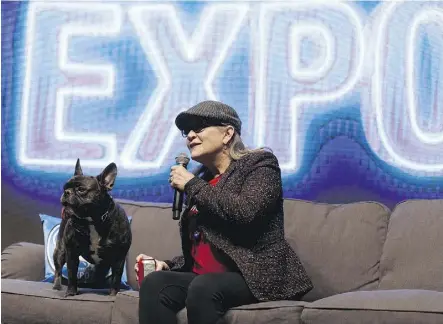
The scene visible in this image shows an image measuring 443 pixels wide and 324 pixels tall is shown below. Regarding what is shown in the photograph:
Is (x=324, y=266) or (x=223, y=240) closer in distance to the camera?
(x=223, y=240)

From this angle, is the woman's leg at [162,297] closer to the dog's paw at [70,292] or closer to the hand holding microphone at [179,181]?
the hand holding microphone at [179,181]

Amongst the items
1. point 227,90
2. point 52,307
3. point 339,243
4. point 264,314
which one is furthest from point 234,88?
point 264,314

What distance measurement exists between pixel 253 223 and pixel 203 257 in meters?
0.24

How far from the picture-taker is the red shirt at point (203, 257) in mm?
2887

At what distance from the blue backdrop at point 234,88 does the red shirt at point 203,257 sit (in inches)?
48.8

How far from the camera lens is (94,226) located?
10.7 ft

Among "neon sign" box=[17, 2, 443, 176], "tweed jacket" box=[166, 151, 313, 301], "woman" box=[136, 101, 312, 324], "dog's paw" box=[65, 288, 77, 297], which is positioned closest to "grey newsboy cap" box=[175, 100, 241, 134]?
"woman" box=[136, 101, 312, 324]

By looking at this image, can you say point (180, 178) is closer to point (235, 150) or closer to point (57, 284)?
point (235, 150)

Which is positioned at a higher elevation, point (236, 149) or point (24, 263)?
point (236, 149)

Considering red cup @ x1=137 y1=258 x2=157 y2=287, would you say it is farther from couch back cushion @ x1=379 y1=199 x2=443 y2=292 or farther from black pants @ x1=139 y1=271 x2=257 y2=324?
couch back cushion @ x1=379 y1=199 x2=443 y2=292

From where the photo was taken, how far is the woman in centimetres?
276

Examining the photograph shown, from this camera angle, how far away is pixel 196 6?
425 centimetres

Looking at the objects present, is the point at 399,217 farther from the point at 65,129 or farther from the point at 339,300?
the point at 65,129

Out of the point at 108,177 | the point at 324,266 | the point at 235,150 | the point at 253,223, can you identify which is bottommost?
the point at 324,266
